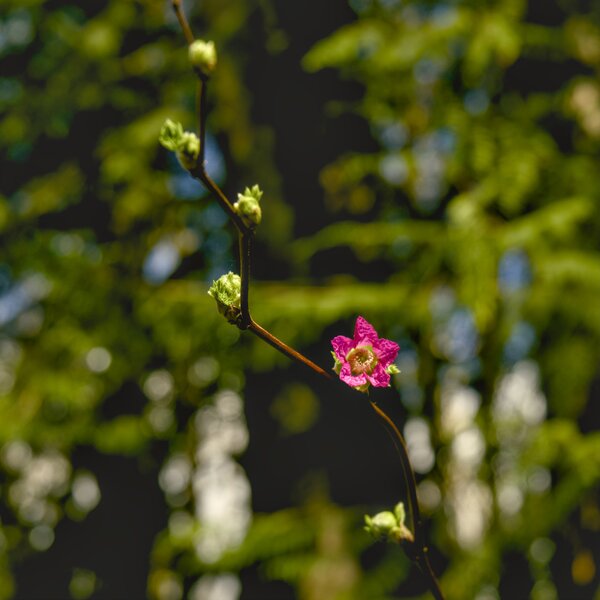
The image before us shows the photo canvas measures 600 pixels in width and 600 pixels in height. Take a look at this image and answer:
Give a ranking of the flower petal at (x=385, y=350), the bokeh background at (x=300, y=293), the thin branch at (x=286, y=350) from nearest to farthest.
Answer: the thin branch at (x=286, y=350), the flower petal at (x=385, y=350), the bokeh background at (x=300, y=293)

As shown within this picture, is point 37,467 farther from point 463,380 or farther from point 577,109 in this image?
point 577,109

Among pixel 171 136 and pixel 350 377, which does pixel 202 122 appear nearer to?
pixel 171 136

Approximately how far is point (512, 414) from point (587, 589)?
1.38 ft

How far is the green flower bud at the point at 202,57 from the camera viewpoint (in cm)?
40

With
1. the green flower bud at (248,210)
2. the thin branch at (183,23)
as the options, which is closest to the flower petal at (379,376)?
the green flower bud at (248,210)

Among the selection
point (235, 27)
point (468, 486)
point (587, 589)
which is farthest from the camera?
point (235, 27)

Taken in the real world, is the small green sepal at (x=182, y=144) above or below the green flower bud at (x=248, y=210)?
above

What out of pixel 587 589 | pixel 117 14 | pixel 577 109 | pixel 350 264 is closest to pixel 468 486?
pixel 587 589

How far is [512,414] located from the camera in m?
1.75

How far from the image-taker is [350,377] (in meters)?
0.42

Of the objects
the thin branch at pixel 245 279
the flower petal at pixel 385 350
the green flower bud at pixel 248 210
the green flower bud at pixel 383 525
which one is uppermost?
the green flower bud at pixel 248 210

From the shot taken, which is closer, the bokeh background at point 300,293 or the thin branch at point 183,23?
the thin branch at point 183,23

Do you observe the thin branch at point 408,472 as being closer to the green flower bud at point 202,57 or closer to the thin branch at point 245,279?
the thin branch at point 245,279

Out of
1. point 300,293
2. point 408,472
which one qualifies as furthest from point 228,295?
point 300,293
